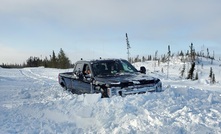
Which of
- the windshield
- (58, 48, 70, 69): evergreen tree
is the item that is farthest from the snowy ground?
(58, 48, 70, 69): evergreen tree

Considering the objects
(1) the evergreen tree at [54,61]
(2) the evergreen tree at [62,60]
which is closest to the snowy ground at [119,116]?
(2) the evergreen tree at [62,60]

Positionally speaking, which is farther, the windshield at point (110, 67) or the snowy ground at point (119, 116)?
the windshield at point (110, 67)

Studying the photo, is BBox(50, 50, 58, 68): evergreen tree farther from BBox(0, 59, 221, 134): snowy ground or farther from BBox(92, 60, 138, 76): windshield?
BBox(0, 59, 221, 134): snowy ground

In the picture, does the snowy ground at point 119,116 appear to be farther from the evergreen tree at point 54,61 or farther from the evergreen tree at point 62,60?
the evergreen tree at point 54,61

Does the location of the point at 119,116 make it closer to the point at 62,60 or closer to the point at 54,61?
the point at 62,60

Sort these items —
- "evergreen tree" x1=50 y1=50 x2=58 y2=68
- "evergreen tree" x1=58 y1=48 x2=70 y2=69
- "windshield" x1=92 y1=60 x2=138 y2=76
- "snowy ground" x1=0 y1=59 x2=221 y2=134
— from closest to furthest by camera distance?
"snowy ground" x1=0 y1=59 x2=221 y2=134 → "windshield" x1=92 y1=60 x2=138 y2=76 → "evergreen tree" x1=58 y1=48 x2=70 y2=69 → "evergreen tree" x1=50 y1=50 x2=58 y2=68

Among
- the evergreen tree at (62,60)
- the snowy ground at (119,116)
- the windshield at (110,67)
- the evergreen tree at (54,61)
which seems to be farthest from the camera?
the evergreen tree at (54,61)

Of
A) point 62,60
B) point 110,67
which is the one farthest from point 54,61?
point 110,67

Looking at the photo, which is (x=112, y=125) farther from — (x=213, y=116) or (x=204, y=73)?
(x=204, y=73)

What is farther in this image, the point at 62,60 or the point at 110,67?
the point at 62,60

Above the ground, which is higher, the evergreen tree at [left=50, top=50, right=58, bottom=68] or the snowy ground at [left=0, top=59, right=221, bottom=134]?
the evergreen tree at [left=50, top=50, right=58, bottom=68]

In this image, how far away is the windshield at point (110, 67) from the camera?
1081 centimetres

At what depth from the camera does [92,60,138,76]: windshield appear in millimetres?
10812

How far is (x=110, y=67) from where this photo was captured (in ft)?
36.4
